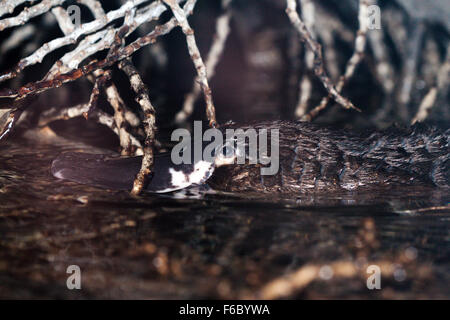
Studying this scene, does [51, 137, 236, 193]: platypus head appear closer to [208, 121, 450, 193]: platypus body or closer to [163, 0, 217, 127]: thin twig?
[208, 121, 450, 193]: platypus body

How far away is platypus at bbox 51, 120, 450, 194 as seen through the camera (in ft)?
8.75

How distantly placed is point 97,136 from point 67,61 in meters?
1.03

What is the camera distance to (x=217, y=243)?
198 cm

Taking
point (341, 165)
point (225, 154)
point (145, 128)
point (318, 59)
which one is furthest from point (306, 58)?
point (145, 128)

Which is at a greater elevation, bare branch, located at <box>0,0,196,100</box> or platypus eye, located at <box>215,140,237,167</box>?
bare branch, located at <box>0,0,196,100</box>

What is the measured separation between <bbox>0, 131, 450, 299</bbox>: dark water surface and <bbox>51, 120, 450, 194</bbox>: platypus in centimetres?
11

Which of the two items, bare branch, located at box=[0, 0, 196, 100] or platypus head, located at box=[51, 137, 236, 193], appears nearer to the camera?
platypus head, located at box=[51, 137, 236, 193]

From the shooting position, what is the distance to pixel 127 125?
3.27m

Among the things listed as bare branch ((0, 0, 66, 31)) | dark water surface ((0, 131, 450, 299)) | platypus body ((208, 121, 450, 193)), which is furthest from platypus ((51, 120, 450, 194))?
bare branch ((0, 0, 66, 31))

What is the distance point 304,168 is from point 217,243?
958 mm

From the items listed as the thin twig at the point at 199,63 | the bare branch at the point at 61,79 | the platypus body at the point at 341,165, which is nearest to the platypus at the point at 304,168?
the platypus body at the point at 341,165

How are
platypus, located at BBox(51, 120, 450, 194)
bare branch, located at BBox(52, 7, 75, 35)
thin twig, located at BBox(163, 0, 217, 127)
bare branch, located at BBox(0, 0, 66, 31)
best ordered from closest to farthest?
platypus, located at BBox(51, 120, 450, 194) → bare branch, located at BBox(0, 0, 66, 31) → thin twig, located at BBox(163, 0, 217, 127) → bare branch, located at BBox(52, 7, 75, 35)

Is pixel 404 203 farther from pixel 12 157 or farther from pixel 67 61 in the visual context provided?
pixel 12 157
